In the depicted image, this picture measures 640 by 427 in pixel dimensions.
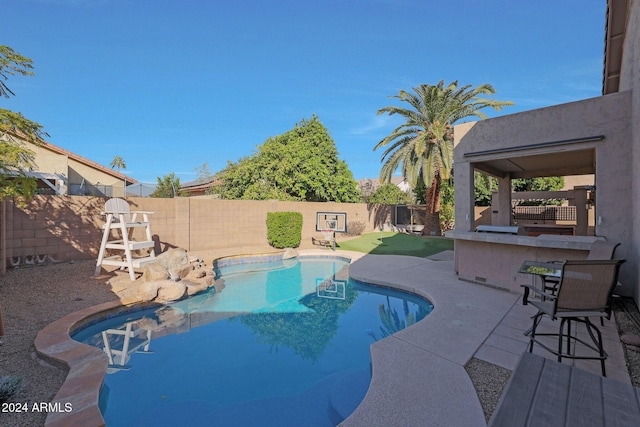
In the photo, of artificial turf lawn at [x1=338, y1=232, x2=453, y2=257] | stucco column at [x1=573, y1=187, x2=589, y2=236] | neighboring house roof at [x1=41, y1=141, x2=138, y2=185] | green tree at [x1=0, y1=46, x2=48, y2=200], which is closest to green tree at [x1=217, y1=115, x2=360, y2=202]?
artificial turf lawn at [x1=338, y1=232, x2=453, y2=257]

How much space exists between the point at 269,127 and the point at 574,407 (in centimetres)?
2303

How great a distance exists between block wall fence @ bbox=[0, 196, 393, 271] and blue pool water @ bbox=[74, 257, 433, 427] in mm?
4560

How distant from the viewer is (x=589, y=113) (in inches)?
230

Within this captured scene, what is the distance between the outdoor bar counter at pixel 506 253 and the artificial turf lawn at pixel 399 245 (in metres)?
4.67

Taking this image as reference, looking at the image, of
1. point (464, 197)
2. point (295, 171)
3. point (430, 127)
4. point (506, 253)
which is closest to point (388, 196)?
point (295, 171)

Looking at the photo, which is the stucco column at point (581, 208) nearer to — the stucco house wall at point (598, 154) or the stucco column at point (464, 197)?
the stucco house wall at point (598, 154)

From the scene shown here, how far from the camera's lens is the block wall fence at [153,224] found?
25.5ft

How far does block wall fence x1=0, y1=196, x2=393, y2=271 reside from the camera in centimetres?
778

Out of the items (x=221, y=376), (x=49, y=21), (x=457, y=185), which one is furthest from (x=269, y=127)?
(x=221, y=376)

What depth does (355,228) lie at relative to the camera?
1898 cm

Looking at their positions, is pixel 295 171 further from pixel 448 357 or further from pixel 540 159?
pixel 448 357

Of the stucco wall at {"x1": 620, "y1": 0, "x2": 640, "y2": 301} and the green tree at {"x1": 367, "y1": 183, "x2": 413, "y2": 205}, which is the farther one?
the green tree at {"x1": 367, "y1": 183, "x2": 413, "y2": 205}

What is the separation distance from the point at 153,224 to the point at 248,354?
329 inches

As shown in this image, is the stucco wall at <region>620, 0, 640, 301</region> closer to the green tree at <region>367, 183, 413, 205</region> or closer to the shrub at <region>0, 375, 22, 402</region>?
the shrub at <region>0, 375, 22, 402</region>
